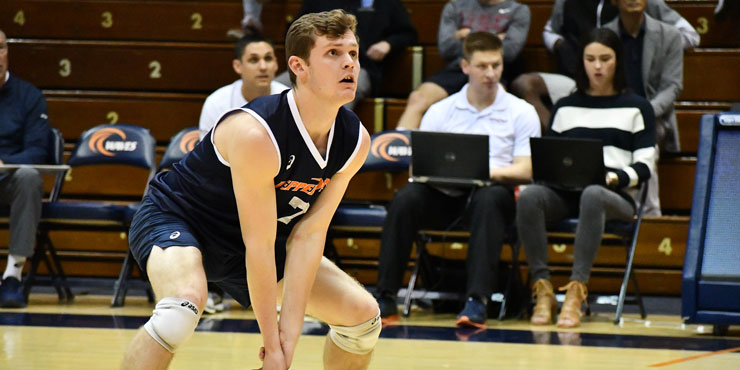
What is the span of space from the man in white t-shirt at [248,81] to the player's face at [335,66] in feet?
10.2

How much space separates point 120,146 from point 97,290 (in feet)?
3.11

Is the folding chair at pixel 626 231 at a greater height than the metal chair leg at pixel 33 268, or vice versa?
the folding chair at pixel 626 231

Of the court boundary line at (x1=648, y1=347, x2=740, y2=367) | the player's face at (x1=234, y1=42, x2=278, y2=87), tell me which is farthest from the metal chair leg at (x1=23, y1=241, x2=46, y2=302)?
the court boundary line at (x1=648, y1=347, x2=740, y2=367)

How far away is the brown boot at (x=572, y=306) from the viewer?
493cm

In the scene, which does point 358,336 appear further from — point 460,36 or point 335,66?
point 460,36

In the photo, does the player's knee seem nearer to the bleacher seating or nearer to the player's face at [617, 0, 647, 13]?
the bleacher seating

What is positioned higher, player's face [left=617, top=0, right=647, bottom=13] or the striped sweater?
player's face [left=617, top=0, right=647, bottom=13]

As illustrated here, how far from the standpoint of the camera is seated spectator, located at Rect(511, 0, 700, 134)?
20.2ft

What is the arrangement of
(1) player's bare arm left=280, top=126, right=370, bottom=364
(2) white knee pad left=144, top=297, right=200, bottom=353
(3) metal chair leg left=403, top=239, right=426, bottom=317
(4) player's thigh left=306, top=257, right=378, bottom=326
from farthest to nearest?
(3) metal chair leg left=403, top=239, right=426, bottom=317
(4) player's thigh left=306, top=257, right=378, bottom=326
(1) player's bare arm left=280, top=126, right=370, bottom=364
(2) white knee pad left=144, top=297, right=200, bottom=353

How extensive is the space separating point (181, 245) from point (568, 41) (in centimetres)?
409

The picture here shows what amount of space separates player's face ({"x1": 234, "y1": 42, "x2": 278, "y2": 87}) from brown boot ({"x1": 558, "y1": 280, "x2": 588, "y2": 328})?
2.13 m

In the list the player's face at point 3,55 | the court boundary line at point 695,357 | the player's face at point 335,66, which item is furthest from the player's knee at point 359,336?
the player's face at point 3,55

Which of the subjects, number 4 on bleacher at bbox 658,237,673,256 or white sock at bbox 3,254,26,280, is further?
number 4 on bleacher at bbox 658,237,673,256

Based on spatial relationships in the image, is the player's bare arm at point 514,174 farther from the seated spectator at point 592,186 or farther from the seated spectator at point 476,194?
the seated spectator at point 592,186
